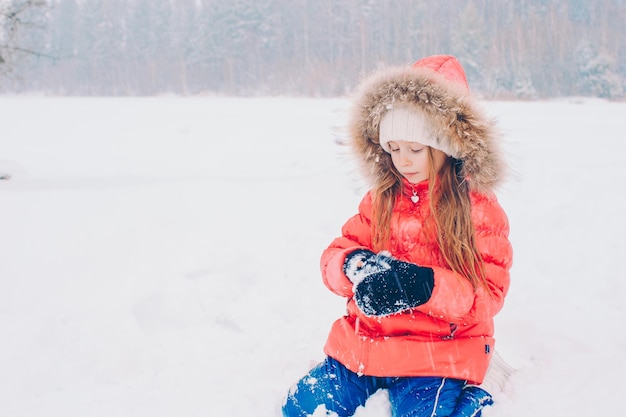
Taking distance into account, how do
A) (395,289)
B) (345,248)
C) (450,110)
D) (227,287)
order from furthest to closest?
(227,287) → (345,248) → (450,110) → (395,289)

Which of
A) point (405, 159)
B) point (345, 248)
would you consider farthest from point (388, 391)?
point (405, 159)

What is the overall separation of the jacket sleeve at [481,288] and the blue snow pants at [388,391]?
0.27 meters

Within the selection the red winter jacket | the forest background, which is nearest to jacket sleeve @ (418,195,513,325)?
the red winter jacket

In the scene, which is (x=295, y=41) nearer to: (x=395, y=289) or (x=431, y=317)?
(x=431, y=317)

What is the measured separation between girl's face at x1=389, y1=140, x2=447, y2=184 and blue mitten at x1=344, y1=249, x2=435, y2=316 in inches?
15.9

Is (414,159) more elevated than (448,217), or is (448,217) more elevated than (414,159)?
(414,159)

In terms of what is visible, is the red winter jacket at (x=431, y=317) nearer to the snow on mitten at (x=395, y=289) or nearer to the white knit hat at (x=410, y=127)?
the snow on mitten at (x=395, y=289)

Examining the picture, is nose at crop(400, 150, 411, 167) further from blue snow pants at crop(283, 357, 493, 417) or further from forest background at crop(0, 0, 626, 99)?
forest background at crop(0, 0, 626, 99)

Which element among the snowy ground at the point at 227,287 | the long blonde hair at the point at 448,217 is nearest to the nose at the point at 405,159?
the long blonde hair at the point at 448,217

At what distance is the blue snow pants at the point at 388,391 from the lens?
1.80m

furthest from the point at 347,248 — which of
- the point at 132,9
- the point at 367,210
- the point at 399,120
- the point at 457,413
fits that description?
the point at 132,9

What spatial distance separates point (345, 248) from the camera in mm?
2209

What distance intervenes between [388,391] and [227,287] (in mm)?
1598

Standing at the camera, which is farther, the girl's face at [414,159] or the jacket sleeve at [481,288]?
the girl's face at [414,159]
